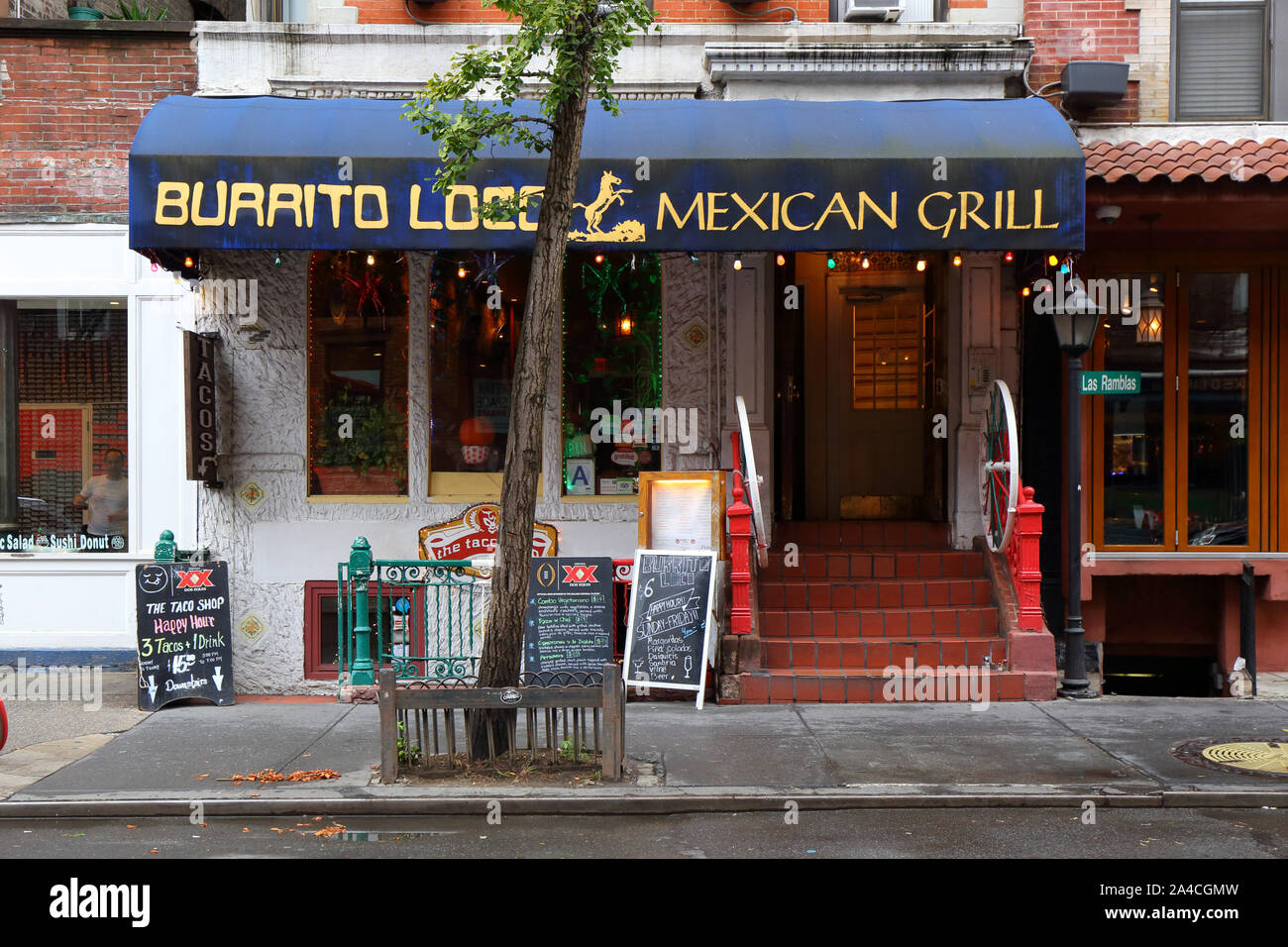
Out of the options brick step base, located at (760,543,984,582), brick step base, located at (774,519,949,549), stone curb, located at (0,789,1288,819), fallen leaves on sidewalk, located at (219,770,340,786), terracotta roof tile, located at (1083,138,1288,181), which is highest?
terracotta roof tile, located at (1083,138,1288,181)

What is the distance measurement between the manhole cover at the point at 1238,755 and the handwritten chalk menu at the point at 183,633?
23.8 ft

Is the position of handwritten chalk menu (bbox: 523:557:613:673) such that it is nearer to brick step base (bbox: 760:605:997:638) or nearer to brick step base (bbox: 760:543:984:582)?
brick step base (bbox: 760:605:997:638)

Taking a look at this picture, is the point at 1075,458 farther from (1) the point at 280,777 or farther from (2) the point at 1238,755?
(1) the point at 280,777

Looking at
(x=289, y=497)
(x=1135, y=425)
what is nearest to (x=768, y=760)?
(x=289, y=497)

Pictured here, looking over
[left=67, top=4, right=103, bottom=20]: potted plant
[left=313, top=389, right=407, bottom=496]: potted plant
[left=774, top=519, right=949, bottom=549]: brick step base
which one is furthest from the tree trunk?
[left=67, top=4, right=103, bottom=20]: potted plant

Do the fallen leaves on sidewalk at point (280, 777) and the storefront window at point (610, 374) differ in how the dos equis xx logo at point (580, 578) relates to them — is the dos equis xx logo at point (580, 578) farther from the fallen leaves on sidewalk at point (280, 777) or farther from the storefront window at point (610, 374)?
the fallen leaves on sidewalk at point (280, 777)

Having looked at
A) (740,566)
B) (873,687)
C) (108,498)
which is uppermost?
(108,498)

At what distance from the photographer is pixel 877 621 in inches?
400

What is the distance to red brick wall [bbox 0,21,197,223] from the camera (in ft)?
34.5

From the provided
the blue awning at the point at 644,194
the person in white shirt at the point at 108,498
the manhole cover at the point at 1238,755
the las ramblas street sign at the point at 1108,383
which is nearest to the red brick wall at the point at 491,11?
→ the blue awning at the point at 644,194

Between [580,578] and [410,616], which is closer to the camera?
[580,578]

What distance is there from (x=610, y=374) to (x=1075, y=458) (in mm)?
4003

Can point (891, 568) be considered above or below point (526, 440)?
below

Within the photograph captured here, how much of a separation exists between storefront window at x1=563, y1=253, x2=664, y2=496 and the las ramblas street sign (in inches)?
150
